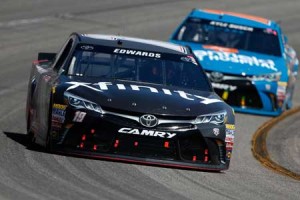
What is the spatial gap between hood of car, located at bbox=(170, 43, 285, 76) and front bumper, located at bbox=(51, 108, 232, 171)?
5765 millimetres

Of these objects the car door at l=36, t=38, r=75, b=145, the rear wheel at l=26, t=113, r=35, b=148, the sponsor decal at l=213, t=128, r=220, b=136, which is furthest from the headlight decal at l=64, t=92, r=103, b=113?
the sponsor decal at l=213, t=128, r=220, b=136

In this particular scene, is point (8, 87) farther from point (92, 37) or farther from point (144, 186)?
point (144, 186)

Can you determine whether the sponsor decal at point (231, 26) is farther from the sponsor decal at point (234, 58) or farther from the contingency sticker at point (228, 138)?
the contingency sticker at point (228, 138)

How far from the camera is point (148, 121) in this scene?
995 cm

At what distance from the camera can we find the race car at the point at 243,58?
1574cm

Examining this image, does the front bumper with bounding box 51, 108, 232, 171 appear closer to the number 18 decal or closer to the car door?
the number 18 decal

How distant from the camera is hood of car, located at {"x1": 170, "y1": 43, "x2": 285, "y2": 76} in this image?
1585 centimetres

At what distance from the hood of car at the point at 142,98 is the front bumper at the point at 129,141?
0.16 metres

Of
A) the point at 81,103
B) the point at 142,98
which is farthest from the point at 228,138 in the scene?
the point at 81,103

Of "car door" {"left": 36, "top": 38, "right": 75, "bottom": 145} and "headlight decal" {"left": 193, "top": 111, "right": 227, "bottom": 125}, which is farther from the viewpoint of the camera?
"car door" {"left": 36, "top": 38, "right": 75, "bottom": 145}

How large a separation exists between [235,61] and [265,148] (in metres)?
3.29

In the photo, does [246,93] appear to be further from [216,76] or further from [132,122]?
[132,122]

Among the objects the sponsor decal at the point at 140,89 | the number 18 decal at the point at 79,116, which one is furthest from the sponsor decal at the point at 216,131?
the number 18 decal at the point at 79,116

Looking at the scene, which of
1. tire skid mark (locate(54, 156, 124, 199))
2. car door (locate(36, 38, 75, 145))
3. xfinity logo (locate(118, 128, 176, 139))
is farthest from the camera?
car door (locate(36, 38, 75, 145))
